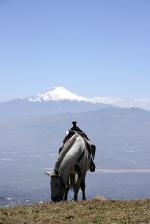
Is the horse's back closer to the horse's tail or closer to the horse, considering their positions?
the horse

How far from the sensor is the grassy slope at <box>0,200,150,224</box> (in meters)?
18.6

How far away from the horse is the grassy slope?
2532 millimetres

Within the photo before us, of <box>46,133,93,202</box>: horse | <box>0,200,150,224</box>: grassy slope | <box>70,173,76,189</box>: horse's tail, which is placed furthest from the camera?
<box>70,173,76,189</box>: horse's tail

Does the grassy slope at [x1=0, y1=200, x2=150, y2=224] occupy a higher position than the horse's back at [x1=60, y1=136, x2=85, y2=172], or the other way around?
the horse's back at [x1=60, y1=136, x2=85, y2=172]

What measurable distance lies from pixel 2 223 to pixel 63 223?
6.64 feet

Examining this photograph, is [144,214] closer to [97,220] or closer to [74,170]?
[97,220]

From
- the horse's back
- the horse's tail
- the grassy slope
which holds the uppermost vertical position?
the horse's back

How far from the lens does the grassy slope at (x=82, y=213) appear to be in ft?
60.9

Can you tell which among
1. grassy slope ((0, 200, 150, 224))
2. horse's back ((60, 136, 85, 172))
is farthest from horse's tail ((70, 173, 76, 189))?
grassy slope ((0, 200, 150, 224))

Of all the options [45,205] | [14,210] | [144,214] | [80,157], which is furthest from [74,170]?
[144,214]

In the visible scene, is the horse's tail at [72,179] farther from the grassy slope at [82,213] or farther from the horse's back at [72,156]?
the grassy slope at [82,213]

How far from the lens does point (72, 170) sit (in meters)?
26.2

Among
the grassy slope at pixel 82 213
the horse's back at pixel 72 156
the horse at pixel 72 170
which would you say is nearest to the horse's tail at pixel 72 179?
the horse at pixel 72 170

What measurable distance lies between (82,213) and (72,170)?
6.25 meters
